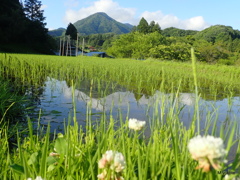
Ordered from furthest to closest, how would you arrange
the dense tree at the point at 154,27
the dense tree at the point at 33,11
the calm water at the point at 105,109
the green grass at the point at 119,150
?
the dense tree at the point at 154,27 → the dense tree at the point at 33,11 → the calm water at the point at 105,109 → the green grass at the point at 119,150

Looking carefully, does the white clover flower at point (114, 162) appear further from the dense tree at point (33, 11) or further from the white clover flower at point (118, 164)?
the dense tree at point (33, 11)

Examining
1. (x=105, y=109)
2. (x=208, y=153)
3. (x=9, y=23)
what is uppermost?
(x=9, y=23)

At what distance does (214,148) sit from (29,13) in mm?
A: 37232

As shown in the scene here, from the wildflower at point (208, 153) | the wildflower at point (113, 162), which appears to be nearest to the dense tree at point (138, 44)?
the wildflower at point (113, 162)

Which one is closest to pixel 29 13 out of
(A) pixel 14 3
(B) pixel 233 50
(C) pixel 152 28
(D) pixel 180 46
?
(A) pixel 14 3

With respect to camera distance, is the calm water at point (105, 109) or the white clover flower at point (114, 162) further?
the calm water at point (105, 109)

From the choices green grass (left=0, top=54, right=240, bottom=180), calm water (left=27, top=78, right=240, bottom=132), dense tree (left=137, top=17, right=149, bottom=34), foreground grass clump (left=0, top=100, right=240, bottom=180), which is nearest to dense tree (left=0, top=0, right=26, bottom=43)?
calm water (left=27, top=78, right=240, bottom=132)

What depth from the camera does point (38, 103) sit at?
11.2 feet

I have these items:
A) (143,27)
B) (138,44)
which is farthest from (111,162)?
(143,27)

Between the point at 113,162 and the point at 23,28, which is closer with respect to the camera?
the point at 113,162

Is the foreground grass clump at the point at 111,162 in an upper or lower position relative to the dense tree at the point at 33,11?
lower

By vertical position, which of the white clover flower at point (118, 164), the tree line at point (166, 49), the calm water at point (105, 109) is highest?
the tree line at point (166, 49)

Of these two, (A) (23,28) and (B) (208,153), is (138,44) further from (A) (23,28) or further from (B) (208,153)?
(B) (208,153)

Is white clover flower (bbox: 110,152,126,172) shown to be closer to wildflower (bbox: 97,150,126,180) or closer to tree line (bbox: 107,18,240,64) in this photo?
wildflower (bbox: 97,150,126,180)
